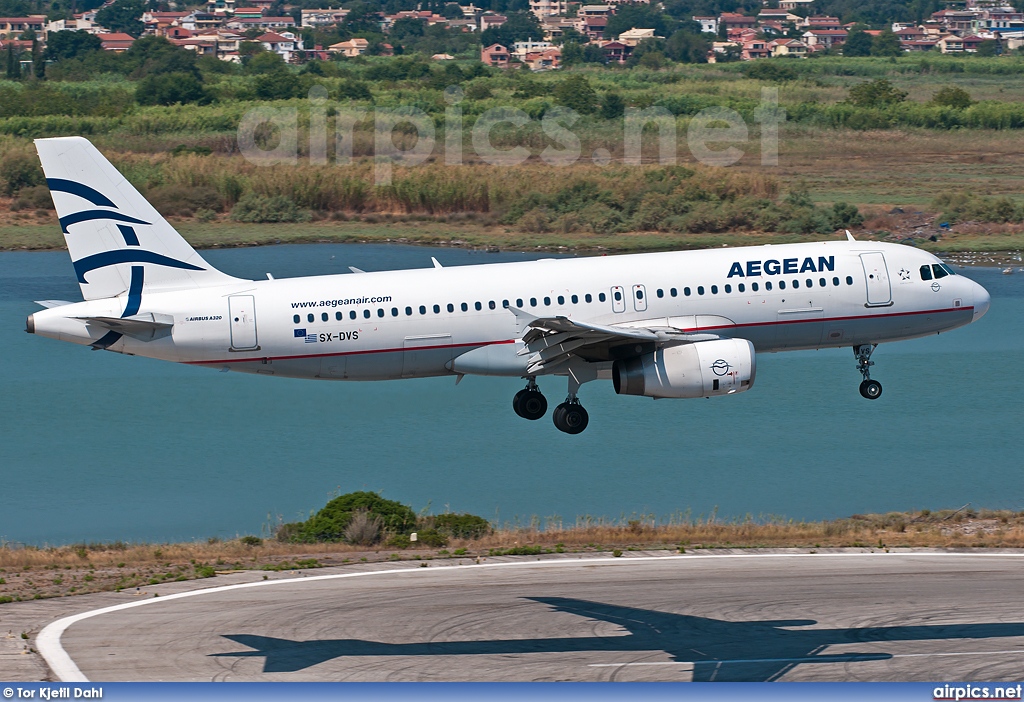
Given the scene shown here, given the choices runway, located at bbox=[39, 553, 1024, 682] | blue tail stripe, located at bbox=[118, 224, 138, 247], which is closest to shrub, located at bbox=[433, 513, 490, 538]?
runway, located at bbox=[39, 553, 1024, 682]

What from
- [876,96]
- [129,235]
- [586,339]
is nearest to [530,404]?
[586,339]

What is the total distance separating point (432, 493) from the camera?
7225 centimetres

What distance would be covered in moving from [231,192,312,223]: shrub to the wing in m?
88.1

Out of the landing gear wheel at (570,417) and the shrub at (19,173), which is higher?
the shrub at (19,173)

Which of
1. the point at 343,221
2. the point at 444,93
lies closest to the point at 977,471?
the point at 343,221

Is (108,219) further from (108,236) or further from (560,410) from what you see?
(560,410)

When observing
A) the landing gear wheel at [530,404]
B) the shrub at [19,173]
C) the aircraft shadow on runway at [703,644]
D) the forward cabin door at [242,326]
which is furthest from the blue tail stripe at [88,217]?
the shrub at [19,173]

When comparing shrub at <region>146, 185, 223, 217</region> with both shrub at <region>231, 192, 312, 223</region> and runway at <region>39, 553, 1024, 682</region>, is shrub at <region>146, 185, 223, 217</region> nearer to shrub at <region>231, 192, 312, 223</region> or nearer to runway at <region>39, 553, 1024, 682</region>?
shrub at <region>231, 192, 312, 223</region>

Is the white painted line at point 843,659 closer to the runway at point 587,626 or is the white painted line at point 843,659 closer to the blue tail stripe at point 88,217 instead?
the runway at point 587,626

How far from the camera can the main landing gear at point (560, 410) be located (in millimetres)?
49656

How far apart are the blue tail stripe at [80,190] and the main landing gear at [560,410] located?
15.1 m

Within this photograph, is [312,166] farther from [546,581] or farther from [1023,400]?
[546,581]

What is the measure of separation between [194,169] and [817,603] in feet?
342

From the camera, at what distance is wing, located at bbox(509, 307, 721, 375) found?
4622 centimetres
